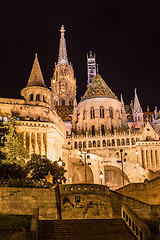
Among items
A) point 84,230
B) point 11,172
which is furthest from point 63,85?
point 84,230

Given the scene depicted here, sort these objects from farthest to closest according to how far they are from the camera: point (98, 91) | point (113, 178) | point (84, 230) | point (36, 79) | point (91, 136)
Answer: point (98, 91) < point (91, 136) < point (113, 178) < point (36, 79) < point (84, 230)

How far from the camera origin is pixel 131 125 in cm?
8038

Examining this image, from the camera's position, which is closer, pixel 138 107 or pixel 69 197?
pixel 69 197

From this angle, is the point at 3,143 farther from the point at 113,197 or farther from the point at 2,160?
the point at 113,197

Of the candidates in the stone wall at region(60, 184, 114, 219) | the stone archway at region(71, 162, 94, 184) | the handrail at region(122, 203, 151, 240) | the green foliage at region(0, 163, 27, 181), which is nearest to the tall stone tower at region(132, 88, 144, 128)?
the stone archway at region(71, 162, 94, 184)

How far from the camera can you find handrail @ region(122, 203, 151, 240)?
17.8 m

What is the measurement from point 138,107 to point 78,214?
56.9m

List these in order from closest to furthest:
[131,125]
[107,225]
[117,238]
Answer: [117,238]
[107,225]
[131,125]

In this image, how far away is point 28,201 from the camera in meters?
24.6

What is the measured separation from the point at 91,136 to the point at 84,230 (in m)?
45.9

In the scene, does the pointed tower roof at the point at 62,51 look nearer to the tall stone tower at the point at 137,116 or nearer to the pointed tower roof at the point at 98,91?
the pointed tower roof at the point at 98,91

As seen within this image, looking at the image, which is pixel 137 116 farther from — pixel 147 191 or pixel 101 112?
pixel 147 191

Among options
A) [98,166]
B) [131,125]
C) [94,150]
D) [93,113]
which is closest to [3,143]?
[98,166]

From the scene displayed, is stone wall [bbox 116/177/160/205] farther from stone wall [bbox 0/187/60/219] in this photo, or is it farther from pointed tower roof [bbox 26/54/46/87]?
pointed tower roof [bbox 26/54/46/87]
